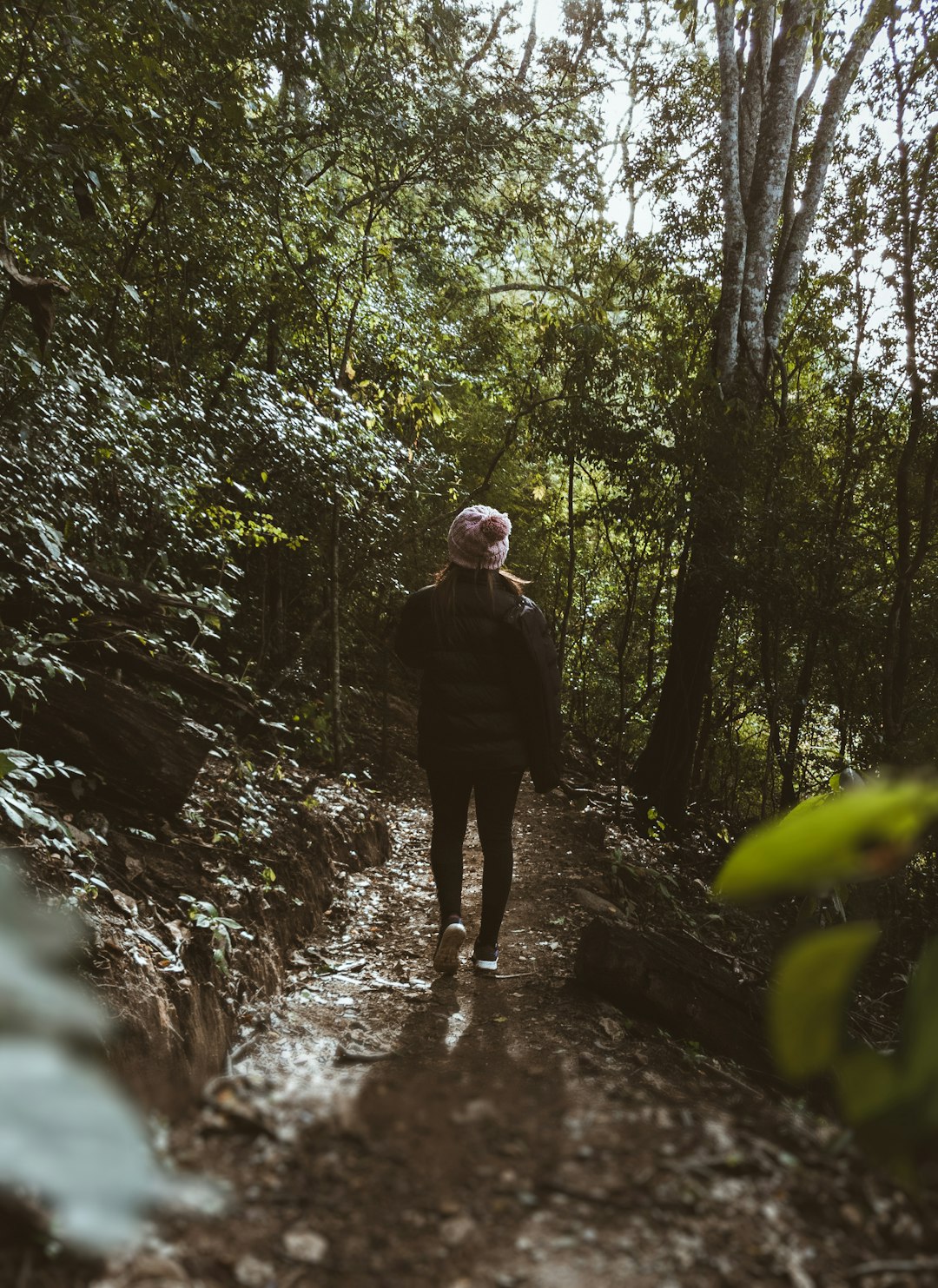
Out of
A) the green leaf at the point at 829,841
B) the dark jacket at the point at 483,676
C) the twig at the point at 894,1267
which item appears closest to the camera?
the green leaf at the point at 829,841

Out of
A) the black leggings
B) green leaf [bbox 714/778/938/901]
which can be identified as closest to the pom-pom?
the black leggings

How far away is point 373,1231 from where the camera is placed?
1.10 meters

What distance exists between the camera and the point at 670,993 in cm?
389

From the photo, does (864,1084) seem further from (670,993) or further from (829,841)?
(670,993)

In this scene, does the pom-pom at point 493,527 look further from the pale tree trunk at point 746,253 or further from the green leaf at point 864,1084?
the pale tree trunk at point 746,253

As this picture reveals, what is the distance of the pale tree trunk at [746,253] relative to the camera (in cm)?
903

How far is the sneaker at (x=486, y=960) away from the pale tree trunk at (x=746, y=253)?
5193 millimetres

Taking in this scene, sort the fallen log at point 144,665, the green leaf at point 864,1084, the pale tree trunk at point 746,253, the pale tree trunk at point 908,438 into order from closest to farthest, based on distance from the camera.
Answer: the green leaf at point 864,1084 < the fallen log at point 144,665 < the pale tree trunk at point 908,438 < the pale tree trunk at point 746,253

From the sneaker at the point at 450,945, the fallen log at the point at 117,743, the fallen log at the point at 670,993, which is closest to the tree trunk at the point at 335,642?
the fallen log at the point at 117,743

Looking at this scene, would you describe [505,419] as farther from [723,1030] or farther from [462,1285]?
[462,1285]

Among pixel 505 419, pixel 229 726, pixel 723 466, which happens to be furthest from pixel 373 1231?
pixel 505 419

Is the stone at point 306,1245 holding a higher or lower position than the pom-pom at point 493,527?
lower

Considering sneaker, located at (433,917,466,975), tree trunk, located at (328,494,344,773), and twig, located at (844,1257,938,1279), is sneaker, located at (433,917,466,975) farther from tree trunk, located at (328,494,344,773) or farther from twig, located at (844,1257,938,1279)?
tree trunk, located at (328,494,344,773)

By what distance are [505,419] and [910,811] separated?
11.6 metres
